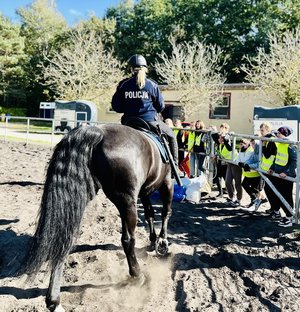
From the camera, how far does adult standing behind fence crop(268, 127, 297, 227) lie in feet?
21.0

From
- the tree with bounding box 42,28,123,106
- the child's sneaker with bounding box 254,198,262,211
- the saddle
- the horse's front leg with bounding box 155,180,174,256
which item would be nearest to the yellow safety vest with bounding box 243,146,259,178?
the child's sneaker with bounding box 254,198,262,211

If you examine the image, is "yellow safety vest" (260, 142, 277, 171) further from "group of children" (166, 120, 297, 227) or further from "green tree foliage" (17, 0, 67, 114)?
"green tree foliage" (17, 0, 67, 114)

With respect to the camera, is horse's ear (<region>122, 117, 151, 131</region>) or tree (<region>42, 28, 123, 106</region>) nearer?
horse's ear (<region>122, 117, 151, 131</region>)

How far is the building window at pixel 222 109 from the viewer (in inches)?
1117

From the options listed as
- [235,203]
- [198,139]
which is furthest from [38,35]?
[235,203]

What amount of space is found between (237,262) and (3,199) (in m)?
4.54

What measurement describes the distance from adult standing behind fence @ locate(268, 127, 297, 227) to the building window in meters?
21.9

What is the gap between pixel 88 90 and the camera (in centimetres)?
3105

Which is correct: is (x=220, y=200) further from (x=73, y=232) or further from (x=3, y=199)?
(x=73, y=232)

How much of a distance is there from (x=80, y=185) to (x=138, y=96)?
1466 mm

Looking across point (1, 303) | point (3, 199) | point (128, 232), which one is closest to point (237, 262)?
point (128, 232)

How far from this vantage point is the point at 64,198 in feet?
11.6

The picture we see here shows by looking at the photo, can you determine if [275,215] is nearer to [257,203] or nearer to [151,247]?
[257,203]

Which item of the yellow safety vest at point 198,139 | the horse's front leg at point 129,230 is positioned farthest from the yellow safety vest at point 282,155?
the horse's front leg at point 129,230
